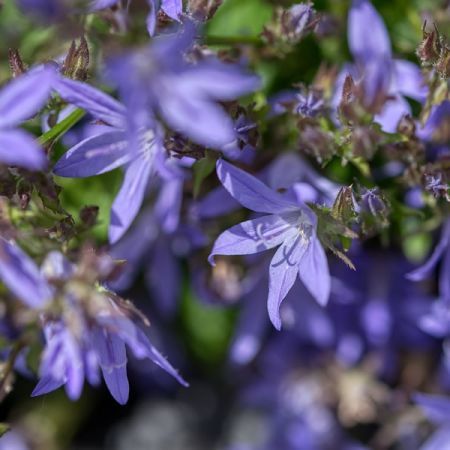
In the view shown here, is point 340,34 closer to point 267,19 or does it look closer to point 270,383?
point 267,19

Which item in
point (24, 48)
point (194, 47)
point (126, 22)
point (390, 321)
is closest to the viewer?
point (126, 22)

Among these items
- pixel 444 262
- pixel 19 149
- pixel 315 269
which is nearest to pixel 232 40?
pixel 315 269

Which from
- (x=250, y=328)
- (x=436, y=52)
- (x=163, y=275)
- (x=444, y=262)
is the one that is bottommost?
(x=250, y=328)

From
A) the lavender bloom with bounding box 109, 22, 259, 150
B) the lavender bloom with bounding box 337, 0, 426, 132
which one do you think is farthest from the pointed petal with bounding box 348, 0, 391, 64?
the lavender bloom with bounding box 109, 22, 259, 150

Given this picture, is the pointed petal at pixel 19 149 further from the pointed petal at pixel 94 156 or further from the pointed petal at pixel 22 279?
the pointed petal at pixel 94 156

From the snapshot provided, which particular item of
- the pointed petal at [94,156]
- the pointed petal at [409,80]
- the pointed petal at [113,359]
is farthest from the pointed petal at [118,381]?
the pointed petal at [409,80]

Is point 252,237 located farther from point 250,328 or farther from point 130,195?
point 250,328

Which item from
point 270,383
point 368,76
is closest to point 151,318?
point 270,383
